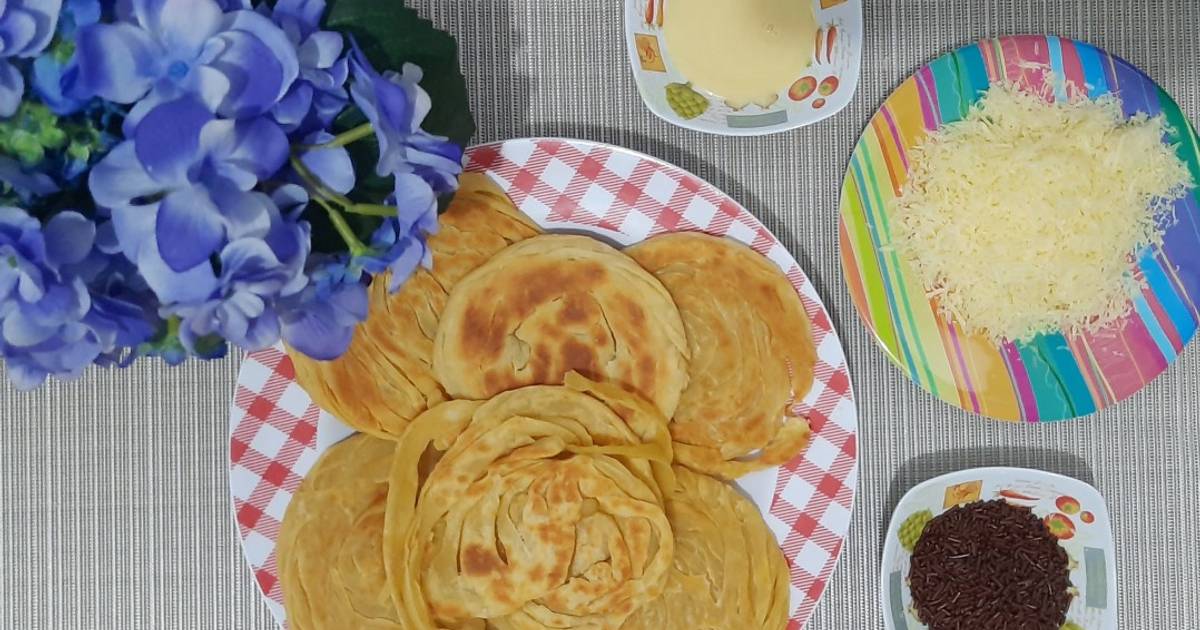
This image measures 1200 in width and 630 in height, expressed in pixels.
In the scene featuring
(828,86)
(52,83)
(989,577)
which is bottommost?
(989,577)

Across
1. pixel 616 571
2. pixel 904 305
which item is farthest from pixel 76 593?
pixel 904 305

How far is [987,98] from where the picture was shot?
40.3 inches

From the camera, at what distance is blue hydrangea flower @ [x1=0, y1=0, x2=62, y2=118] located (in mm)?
477

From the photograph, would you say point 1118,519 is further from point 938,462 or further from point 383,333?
point 383,333

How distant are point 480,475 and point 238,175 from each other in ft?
1.65

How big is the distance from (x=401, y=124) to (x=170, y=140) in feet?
0.52

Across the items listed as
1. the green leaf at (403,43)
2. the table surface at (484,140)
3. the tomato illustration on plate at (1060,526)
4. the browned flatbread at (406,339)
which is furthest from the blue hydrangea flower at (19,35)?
the tomato illustration on plate at (1060,526)

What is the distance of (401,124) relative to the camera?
1.97 ft

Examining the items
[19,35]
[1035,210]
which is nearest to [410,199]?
[19,35]

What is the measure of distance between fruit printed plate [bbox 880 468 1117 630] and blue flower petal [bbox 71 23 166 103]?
0.85 m

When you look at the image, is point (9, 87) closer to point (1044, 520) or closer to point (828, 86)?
point (828, 86)

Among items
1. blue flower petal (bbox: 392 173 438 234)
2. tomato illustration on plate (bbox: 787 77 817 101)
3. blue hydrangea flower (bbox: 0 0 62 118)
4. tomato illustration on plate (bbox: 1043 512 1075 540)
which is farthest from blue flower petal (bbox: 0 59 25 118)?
tomato illustration on plate (bbox: 1043 512 1075 540)

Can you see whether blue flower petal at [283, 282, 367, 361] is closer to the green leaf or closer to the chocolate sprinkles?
the green leaf

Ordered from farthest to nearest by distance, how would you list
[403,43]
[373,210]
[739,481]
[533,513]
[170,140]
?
1. [739,481]
2. [533,513]
3. [403,43]
4. [373,210]
5. [170,140]
